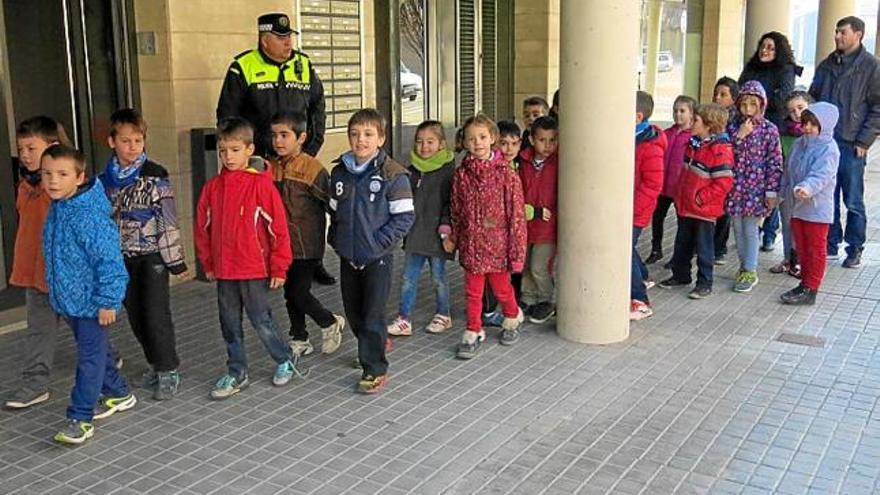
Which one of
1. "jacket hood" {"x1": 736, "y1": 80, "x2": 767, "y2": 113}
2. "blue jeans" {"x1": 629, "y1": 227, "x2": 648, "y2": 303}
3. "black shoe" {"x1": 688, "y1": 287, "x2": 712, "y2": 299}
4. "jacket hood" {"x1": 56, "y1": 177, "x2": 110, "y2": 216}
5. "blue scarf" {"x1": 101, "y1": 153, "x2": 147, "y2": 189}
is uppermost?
"jacket hood" {"x1": 736, "y1": 80, "x2": 767, "y2": 113}

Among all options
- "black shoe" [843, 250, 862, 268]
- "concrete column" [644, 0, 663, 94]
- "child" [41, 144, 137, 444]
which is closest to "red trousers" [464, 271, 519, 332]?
"child" [41, 144, 137, 444]

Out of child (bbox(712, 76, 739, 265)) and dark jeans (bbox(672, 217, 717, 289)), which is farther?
child (bbox(712, 76, 739, 265))

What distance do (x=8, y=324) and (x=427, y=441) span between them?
321 centimetres

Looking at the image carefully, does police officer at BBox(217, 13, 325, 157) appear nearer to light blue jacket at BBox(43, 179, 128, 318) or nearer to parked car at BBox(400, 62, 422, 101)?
light blue jacket at BBox(43, 179, 128, 318)

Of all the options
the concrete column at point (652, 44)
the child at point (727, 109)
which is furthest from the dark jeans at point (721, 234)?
the concrete column at point (652, 44)

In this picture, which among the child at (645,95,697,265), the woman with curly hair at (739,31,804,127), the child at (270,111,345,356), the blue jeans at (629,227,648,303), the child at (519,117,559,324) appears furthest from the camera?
the woman with curly hair at (739,31,804,127)

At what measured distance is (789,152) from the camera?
7086mm

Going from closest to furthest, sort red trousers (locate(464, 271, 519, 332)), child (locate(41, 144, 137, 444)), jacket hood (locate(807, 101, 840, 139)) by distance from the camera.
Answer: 1. child (locate(41, 144, 137, 444))
2. red trousers (locate(464, 271, 519, 332))
3. jacket hood (locate(807, 101, 840, 139))

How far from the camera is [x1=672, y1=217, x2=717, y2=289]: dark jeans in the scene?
6.61 metres

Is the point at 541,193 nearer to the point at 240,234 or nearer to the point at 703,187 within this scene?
the point at 703,187

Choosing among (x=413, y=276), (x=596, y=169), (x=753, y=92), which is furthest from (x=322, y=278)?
(x=753, y=92)

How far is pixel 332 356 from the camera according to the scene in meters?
5.39

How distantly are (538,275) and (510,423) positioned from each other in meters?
1.71

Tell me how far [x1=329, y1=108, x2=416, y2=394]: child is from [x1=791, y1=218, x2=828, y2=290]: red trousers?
307cm
